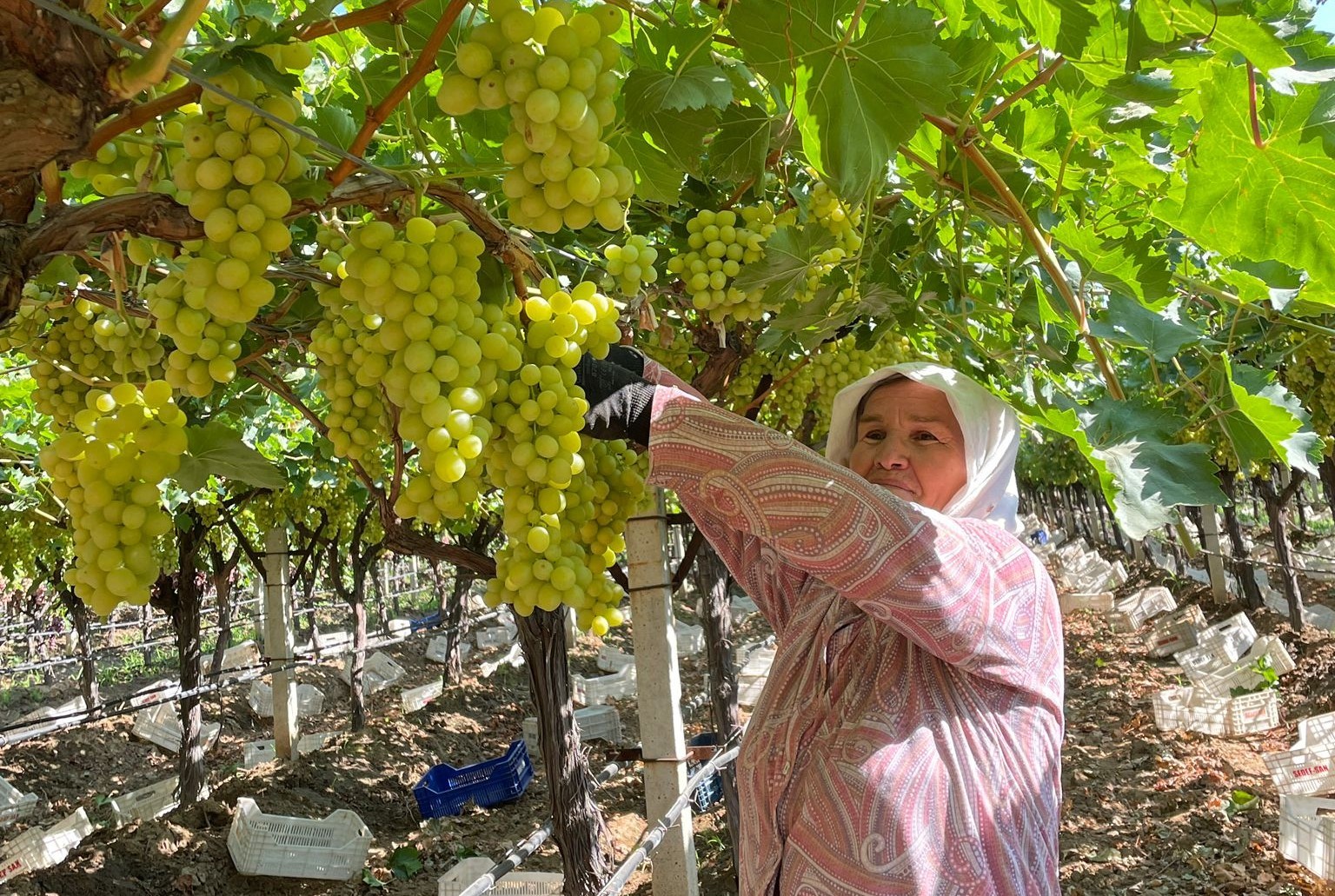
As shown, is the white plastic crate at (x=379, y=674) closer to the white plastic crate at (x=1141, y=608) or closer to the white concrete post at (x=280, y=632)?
the white concrete post at (x=280, y=632)

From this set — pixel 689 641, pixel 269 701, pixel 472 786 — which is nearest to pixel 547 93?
pixel 472 786

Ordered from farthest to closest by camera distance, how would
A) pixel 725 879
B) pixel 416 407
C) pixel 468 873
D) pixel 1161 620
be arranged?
pixel 1161 620
pixel 725 879
pixel 468 873
pixel 416 407

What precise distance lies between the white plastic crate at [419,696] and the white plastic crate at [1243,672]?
9.09m

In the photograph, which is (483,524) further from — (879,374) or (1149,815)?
(879,374)

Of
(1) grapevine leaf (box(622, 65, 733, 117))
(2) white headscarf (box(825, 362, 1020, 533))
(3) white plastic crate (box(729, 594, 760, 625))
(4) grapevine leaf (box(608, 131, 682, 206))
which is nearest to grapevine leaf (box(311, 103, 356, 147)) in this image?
(4) grapevine leaf (box(608, 131, 682, 206))

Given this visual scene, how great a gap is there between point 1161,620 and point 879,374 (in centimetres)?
1264

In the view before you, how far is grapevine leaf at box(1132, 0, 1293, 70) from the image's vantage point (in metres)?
0.97

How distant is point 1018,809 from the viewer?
1599 millimetres

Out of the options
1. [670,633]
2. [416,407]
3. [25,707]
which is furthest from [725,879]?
[25,707]

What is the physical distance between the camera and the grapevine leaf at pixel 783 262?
2.11 meters

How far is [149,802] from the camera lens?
8.82 metres

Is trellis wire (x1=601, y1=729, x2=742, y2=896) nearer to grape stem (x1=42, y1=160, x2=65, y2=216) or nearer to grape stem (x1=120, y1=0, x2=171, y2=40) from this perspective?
grape stem (x1=42, y1=160, x2=65, y2=216)

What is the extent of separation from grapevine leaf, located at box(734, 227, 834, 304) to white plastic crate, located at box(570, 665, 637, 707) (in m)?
10.2

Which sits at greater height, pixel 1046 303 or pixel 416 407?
pixel 1046 303
